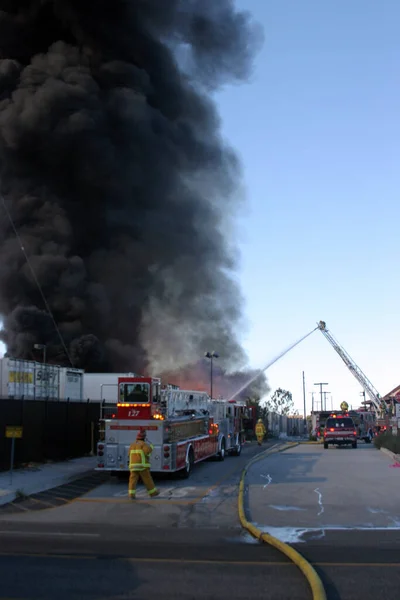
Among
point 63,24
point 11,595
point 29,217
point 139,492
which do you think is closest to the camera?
point 11,595

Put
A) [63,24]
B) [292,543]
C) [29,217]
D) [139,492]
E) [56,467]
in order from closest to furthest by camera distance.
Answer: [292,543] < [139,492] < [56,467] < [29,217] < [63,24]

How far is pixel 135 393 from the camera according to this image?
589 inches

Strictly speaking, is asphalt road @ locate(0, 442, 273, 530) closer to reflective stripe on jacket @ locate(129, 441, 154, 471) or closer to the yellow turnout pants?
the yellow turnout pants

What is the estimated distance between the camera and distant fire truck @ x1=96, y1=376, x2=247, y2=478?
14.0 meters

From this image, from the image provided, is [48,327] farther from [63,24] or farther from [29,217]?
[63,24]

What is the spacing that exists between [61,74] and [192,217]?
37.2 feet

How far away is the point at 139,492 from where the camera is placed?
12.9 meters

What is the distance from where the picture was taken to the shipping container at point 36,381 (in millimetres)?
20514

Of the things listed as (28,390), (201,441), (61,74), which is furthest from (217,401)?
(61,74)

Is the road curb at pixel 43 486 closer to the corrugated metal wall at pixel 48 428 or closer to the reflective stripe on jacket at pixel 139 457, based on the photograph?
the corrugated metal wall at pixel 48 428

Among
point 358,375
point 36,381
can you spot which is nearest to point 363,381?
point 358,375

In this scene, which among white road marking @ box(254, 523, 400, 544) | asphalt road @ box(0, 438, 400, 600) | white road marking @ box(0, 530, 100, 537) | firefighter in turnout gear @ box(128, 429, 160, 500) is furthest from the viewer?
firefighter in turnout gear @ box(128, 429, 160, 500)

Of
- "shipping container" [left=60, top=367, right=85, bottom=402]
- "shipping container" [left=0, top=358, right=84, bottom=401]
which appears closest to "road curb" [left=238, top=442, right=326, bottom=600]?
"shipping container" [left=0, top=358, right=84, bottom=401]

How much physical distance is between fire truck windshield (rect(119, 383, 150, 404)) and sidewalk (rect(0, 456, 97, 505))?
2066mm
